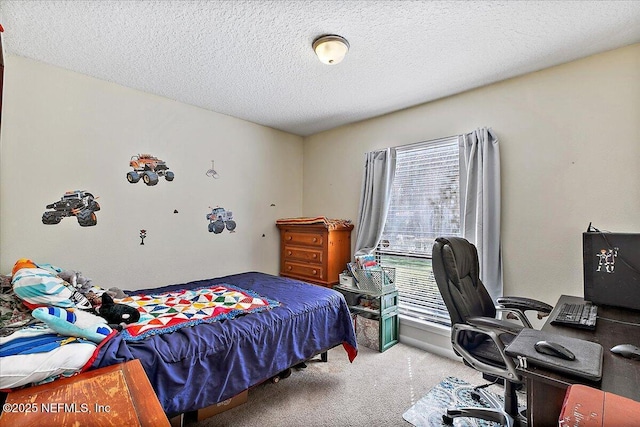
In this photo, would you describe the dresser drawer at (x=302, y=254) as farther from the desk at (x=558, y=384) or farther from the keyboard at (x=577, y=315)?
the desk at (x=558, y=384)

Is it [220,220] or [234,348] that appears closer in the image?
[234,348]

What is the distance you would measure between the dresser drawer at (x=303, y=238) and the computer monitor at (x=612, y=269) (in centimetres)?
229

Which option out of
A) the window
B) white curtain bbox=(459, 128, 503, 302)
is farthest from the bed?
white curtain bbox=(459, 128, 503, 302)

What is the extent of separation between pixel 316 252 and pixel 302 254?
0.25 m

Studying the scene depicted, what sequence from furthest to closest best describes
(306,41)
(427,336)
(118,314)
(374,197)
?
(374,197), (427,336), (306,41), (118,314)

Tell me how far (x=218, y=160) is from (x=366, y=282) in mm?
2134

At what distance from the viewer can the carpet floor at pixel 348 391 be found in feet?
6.28

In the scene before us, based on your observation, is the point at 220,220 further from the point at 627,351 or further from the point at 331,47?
the point at 627,351

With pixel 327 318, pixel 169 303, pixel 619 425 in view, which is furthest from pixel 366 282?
pixel 619 425

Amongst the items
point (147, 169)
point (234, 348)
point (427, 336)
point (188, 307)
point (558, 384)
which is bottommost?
point (427, 336)

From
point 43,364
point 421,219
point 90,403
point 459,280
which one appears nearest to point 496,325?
point 459,280

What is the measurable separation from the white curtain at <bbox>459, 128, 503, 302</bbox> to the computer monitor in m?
0.71

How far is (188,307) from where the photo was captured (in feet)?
6.73

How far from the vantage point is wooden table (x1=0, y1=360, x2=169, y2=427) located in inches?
34.5
